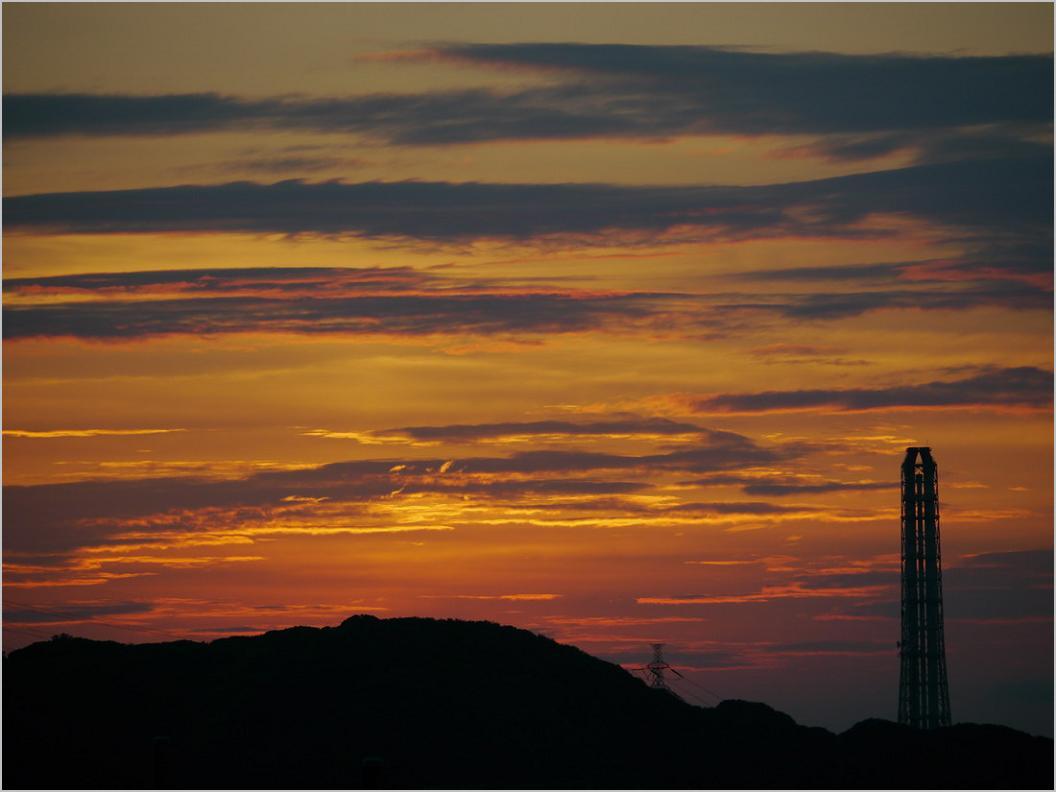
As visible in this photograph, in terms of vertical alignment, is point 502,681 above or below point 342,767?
above

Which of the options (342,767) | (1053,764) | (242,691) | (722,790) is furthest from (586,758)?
(1053,764)

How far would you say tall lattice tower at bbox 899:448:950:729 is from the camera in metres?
100

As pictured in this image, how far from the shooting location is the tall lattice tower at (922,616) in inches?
3952

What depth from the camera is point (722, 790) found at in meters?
80.4

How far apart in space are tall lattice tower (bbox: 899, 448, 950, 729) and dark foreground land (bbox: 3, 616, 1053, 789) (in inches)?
450

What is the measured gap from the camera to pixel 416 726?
8212 cm

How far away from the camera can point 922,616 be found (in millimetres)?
101000

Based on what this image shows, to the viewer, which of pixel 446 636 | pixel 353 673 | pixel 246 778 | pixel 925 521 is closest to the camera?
pixel 246 778

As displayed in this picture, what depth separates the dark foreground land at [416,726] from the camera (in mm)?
77438

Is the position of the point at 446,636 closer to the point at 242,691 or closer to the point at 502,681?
the point at 502,681

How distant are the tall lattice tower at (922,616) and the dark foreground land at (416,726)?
1144 cm

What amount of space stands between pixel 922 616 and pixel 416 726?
115 feet

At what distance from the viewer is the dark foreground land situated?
254 ft

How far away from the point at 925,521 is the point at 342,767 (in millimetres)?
42045
